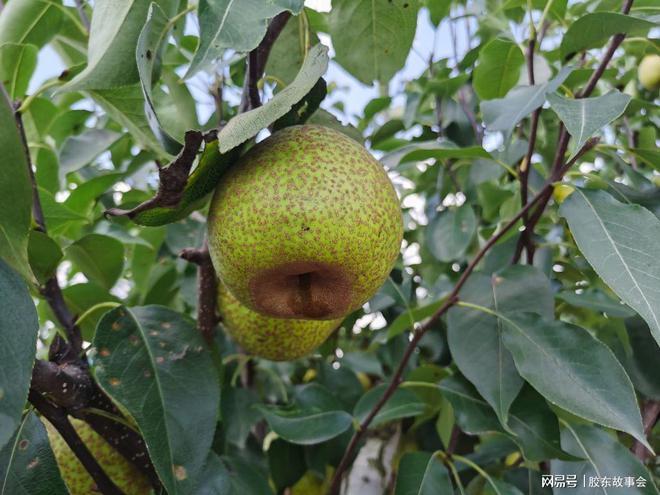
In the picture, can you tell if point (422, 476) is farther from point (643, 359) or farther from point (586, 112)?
point (586, 112)

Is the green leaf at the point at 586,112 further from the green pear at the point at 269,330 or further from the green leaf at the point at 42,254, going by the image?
the green leaf at the point at 42,254

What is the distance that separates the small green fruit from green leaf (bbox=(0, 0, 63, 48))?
1757 mm

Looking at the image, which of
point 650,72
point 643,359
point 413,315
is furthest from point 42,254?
point 650,72

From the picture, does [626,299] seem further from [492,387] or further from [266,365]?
[266,365]

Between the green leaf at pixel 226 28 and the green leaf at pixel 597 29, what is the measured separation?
27.7 inches

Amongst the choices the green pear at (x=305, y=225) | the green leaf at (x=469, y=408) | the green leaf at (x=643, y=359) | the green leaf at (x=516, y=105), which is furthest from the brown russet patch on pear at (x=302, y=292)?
the green leaf at (x=643, y=359)

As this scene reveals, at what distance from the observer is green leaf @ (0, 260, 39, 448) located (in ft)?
2.21

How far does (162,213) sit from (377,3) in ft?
1.93

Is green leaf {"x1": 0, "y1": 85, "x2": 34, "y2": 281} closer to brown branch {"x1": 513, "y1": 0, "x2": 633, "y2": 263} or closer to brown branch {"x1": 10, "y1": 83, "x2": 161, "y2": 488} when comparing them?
brown branch {"x1": 10, "y1": 83, "x2": 161, "y2": 488}

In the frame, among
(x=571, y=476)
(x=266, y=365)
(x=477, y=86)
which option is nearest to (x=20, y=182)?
(x=571, y=476)

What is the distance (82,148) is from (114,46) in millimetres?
690

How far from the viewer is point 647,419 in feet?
4.45

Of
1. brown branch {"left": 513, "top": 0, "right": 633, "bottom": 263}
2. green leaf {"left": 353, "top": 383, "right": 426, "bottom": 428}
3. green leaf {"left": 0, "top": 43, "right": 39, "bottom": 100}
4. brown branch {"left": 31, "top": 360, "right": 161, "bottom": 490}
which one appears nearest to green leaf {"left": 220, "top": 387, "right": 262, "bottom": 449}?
green leaf {"left": 353, "top": 383, "right": 426, "bottom": 428}

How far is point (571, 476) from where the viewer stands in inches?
47.7
